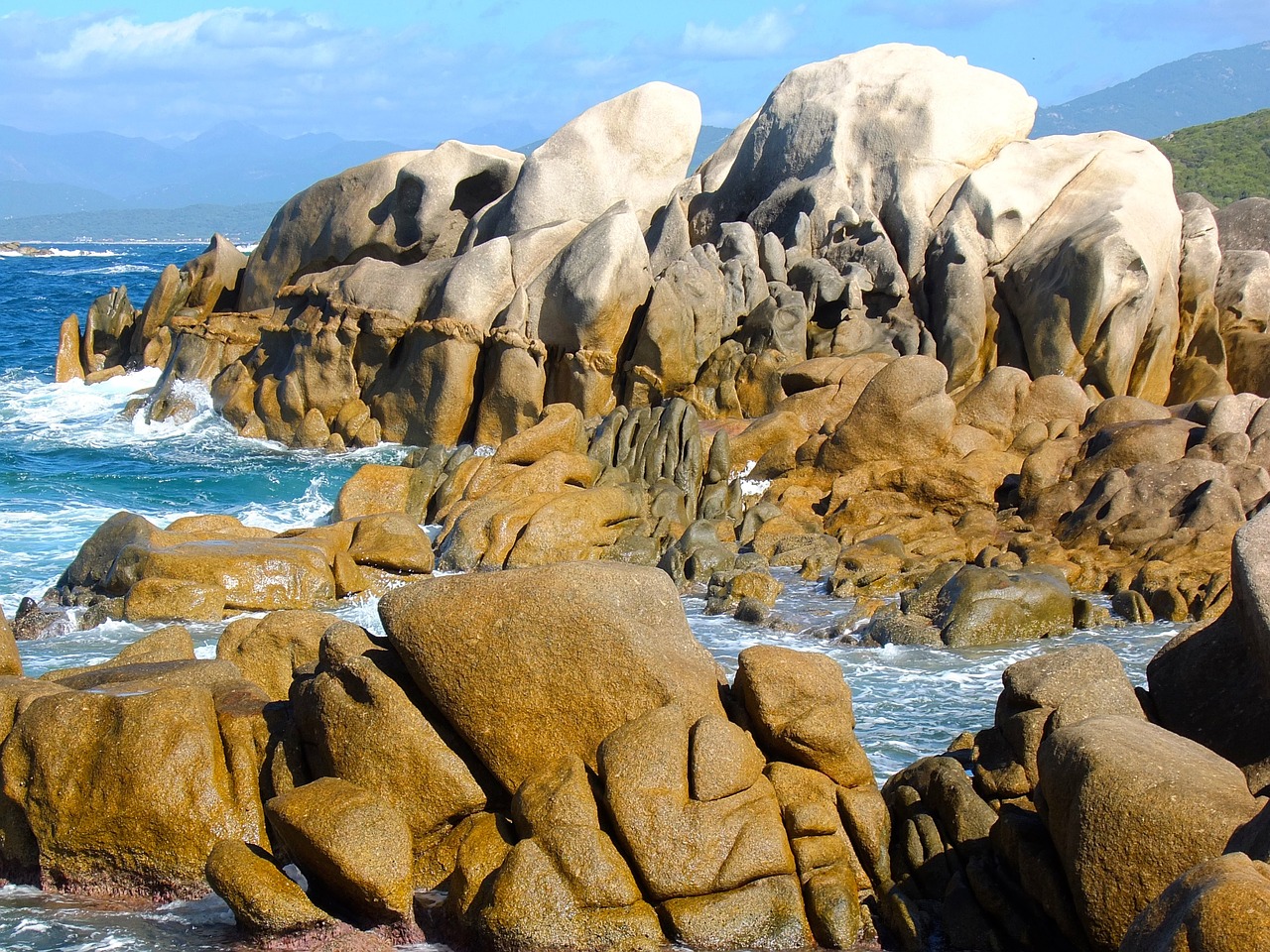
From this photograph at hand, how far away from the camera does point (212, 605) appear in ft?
48.0

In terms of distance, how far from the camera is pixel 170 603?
14.6 m

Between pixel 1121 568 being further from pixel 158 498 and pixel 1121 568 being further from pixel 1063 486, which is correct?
pixel 158 498

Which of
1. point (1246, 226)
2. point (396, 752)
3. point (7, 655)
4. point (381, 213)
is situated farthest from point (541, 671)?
point (1246, 226)

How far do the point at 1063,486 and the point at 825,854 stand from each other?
11.1 metres

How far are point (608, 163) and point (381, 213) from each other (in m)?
5.30

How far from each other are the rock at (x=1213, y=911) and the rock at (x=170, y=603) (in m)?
11.5

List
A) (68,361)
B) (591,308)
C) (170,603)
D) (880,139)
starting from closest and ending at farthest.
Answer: (170,603) < (591,308) < (880,139) < (68,361)

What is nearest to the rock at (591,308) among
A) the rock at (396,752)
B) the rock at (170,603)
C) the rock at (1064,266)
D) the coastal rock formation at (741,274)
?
the coastal rock formation at (741,274)

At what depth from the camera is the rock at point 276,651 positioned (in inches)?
404

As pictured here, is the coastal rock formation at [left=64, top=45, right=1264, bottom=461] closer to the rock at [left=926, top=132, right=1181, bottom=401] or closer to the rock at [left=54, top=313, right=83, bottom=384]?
the rock at [left=926, top=132, right=1181, bottom=401]

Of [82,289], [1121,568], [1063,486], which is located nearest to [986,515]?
Result: [1063,486]

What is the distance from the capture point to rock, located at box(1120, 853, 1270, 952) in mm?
4797

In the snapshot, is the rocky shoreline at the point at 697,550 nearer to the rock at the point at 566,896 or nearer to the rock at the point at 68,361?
the rock at the point at 566,896

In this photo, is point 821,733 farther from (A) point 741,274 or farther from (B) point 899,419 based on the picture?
(A) point 741,274
